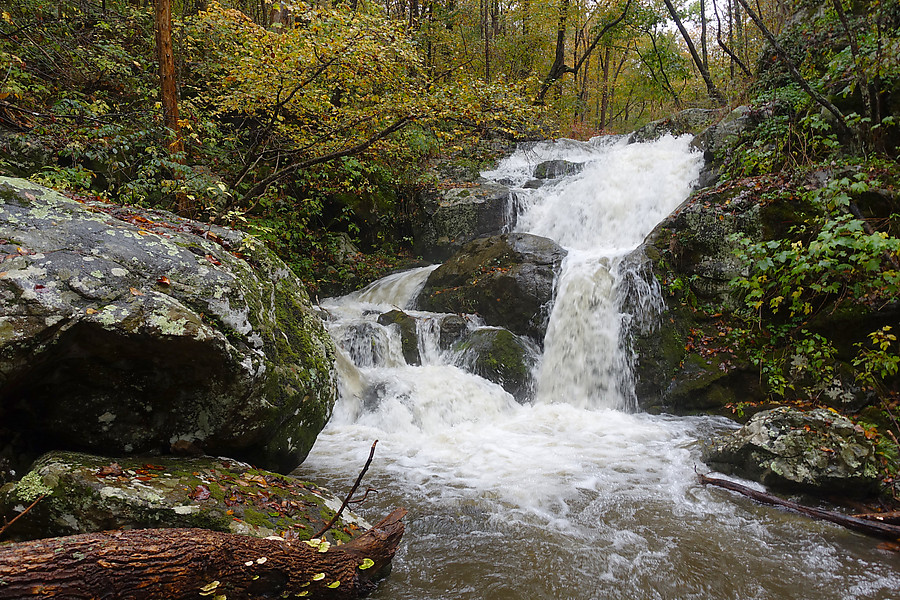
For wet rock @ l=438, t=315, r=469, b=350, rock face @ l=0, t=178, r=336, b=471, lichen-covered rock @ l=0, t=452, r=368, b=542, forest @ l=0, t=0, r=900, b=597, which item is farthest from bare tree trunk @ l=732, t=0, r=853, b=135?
lichen-covered rock @ l=0, t=452, r=368, b=542

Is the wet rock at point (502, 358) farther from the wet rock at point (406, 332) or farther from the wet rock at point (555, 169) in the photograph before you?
A: the wet rock at point (555, 169)

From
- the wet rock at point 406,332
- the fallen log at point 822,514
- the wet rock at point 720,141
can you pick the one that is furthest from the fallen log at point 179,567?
the wet rock at point 720,141

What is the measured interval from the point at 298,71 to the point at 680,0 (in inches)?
611

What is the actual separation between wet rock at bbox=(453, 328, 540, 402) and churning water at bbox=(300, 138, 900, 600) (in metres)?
0.20

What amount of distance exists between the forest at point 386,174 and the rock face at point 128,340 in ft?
0.12

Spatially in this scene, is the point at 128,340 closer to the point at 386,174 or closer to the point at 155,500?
the point at 155,500

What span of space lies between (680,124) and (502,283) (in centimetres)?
863

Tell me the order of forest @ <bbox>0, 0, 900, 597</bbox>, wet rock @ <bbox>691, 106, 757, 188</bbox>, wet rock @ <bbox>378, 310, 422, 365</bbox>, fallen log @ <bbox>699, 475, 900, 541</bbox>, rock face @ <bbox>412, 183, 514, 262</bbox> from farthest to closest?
rock face @ <bbox>412, 183, 514, 262</bbox>, wet rock @ <bbox>691, 106, 757, 188</bbox>, wet rock @ <bbox>378, 310, 422, 365</bbox>, forest @ <bbox>0, 0, 900, 597</bbox>, fallen log @ <bbox>699, 475, 900, 541</bbox>

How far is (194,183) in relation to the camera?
6.54 meters

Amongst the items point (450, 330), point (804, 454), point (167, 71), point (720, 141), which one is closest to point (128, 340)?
point (804, 454)

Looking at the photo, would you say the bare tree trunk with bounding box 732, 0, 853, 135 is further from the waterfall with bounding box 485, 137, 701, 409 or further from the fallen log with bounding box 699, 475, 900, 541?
the fallen log with bounding box 699, 475, 900, 541

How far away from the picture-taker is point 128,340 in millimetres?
2705

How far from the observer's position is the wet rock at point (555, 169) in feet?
44.6

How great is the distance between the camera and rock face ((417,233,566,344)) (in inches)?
339
